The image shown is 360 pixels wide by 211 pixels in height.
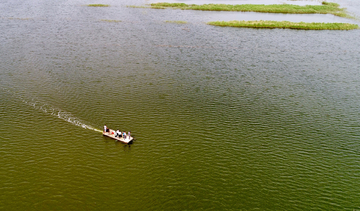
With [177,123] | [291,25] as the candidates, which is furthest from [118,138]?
[291,25]

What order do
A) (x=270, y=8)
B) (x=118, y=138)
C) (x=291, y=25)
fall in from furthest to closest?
(x=270, y=8), (x=291, y=25), (x=118, y=138)

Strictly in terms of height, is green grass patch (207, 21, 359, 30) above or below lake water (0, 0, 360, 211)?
above

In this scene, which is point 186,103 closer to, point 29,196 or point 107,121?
point 107,121

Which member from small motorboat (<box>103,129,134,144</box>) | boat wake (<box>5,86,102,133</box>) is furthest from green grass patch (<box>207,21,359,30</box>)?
small motorboat (<box>103,129,134,144</box>)

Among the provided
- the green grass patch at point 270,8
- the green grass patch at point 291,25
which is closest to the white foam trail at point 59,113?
the green grass patch at point 291,25

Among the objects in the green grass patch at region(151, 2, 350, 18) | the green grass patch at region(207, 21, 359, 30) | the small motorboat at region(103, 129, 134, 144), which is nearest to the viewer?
the small motorboat at region(103, 129, 134, 144)

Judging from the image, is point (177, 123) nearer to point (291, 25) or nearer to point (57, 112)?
point (57, 112)

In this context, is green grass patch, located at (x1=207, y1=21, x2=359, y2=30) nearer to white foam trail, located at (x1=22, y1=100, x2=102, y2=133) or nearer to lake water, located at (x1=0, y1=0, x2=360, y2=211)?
lake water, located at (x1=0, y1=0, x2=360, y2=211)

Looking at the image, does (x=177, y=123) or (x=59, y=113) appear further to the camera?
(x=59, y=113)
